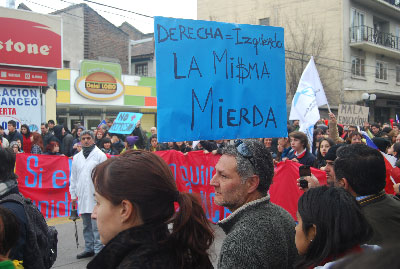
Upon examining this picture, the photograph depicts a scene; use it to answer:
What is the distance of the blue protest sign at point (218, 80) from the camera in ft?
12.3

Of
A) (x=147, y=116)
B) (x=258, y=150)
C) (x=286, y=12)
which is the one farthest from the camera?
(x=286, y=12)

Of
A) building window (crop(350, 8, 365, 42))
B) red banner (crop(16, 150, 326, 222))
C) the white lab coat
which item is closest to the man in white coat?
the white lab coat

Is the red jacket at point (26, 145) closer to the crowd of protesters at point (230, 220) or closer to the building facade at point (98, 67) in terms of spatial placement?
the building facade at point (98, 67)

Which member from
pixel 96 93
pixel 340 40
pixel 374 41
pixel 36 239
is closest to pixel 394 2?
pixel 374 41

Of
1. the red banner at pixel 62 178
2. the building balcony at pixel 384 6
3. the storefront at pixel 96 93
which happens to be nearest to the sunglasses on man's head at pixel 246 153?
the red banner at pixel 62 178

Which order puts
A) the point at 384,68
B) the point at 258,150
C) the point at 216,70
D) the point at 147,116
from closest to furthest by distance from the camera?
Answer: the point at 258,150
the point at 216,70
the point at 147,116
the point at 384,68

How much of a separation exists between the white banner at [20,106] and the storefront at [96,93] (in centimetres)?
517

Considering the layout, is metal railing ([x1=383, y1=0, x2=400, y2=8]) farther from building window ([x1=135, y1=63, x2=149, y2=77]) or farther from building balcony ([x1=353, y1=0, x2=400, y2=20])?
building window ([x1=135, y1=63, x2=149, y2=77])

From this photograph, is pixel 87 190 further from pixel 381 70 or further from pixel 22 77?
pixel 381 70

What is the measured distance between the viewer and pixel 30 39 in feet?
51.5

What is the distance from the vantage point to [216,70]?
4070mm

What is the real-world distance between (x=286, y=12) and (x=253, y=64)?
2700 centimetres

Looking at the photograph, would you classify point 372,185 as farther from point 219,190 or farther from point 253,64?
point 253,64

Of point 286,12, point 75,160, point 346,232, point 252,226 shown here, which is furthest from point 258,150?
point 286,12
